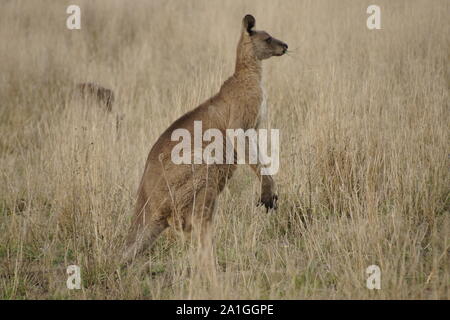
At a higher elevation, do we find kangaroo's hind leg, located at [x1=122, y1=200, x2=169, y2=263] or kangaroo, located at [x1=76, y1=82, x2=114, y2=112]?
kangaroo, located at [x1=76, y1=82, x2=114, y2=112]

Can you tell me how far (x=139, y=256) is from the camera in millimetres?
4352

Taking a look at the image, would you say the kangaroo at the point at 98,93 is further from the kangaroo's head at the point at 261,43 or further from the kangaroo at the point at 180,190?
the kangaroo at the point at 180,190

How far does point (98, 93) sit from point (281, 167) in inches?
121

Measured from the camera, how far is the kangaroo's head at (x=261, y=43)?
209 inches

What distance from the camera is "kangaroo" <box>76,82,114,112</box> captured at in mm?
7469

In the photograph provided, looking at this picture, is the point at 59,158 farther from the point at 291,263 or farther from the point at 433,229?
the point at 433,229

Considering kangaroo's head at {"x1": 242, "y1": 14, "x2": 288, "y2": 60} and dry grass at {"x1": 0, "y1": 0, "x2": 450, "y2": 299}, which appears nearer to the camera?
dry grass at {"x1": 0, "y1": 0, "x2": 450, "y2": 299}

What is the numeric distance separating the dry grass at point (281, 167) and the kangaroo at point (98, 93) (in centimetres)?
23

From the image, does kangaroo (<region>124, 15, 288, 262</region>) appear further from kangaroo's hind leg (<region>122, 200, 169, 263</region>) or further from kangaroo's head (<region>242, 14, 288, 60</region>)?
kangaroo's head (<region>242, 14, 288, 60</region>)

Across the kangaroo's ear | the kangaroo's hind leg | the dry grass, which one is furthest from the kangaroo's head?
the kangaroo's hind leg

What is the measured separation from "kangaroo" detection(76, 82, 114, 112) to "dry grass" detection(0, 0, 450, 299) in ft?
0.75

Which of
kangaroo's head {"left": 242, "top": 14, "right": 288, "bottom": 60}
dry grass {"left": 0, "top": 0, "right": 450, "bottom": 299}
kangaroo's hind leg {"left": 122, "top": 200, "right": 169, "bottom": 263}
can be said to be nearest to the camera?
dry grass {"left": 0, "top": 0, "right": 450, "bottom": 299}

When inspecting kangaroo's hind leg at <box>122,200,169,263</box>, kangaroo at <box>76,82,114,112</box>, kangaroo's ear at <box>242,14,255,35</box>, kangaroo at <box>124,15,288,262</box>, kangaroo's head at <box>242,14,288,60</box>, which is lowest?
kangaroo's hind leg at <box>122,200,169,263</box>
